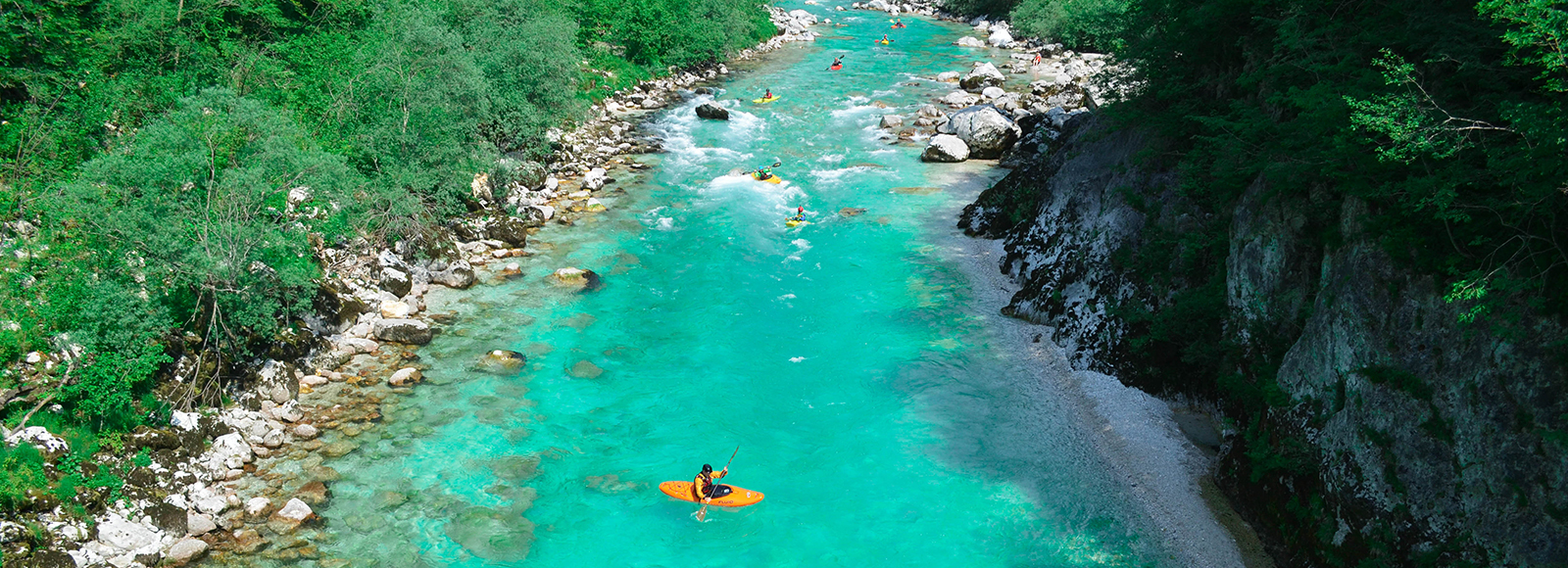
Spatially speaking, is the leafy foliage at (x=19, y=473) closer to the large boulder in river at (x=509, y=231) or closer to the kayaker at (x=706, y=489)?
the kayaker at (x=706, y=489)

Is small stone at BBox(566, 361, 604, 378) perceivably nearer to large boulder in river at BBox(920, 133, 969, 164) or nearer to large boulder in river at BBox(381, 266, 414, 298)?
large boulder in river at BBox(381, 266, 414, 298)

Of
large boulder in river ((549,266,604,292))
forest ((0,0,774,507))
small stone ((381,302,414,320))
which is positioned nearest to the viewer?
forest ((0,0,774,507))

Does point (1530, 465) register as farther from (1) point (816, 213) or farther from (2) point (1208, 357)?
(1) point (816, 213)

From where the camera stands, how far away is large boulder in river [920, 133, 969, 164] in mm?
33688

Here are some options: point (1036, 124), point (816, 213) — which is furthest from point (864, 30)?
point (816, 213)

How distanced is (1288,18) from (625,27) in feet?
116

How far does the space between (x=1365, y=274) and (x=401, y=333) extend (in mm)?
19392

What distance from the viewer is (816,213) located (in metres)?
28.5

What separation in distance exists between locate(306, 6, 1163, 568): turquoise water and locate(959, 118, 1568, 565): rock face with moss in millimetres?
2394

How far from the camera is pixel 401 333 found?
19781 millimetres

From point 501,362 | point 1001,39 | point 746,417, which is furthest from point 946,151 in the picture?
point 1001,39

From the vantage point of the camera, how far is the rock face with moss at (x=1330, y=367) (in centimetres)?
1038

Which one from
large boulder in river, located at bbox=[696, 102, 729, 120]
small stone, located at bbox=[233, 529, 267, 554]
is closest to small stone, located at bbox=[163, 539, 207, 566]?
small stone, located at bbox=[233, 529, 267, 554]

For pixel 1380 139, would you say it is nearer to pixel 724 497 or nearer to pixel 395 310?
pixel 724 497
